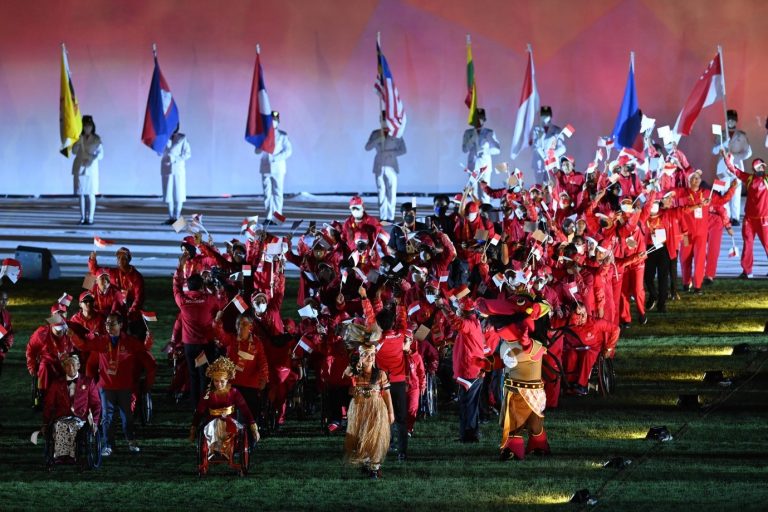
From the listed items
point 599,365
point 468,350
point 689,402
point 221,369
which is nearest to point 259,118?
Result: point 599,365

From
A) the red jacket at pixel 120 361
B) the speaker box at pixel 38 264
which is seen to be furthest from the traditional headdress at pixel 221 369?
the speaker box at pixel 38 264

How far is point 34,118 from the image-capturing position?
3077cm

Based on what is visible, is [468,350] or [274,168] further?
[274,168]

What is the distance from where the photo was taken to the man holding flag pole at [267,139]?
25.2 metres

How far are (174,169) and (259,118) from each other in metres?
2.35

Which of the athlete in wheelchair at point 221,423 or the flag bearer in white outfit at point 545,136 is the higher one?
the flag bearer in white outfit at point 545,136

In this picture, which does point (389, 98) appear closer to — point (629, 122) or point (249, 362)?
point (629, 122)

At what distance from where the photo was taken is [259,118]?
83.0ft

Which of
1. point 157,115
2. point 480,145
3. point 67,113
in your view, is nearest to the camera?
point 157,115

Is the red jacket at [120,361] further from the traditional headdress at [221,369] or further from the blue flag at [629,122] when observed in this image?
the blue flag at [629,122]

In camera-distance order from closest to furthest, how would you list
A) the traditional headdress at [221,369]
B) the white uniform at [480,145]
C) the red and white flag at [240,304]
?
the traditional headdress at [221,369], the red and white flag at [240,304], the white uniform at [480,145]

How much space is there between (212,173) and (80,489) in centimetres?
2012

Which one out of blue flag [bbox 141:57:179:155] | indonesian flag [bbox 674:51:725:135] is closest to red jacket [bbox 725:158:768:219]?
indonesian flag [bbox 674:51:725:135]

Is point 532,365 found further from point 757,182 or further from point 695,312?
point 757,182
